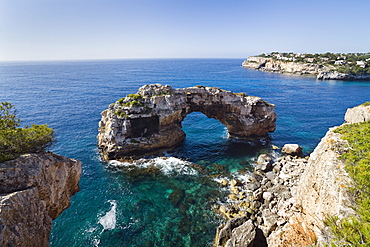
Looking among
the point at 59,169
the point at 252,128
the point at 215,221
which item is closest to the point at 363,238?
the point at 215,221

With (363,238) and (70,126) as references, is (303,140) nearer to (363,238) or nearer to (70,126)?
(363,238)

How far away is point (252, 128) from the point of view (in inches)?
1860

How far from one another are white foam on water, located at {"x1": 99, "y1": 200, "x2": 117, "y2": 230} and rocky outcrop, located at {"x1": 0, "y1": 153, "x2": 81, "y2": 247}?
6.89m

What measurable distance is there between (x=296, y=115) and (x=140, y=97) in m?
53.6

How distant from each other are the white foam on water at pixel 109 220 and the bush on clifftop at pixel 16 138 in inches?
491

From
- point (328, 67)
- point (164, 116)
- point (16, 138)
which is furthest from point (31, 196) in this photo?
point (328, 67)

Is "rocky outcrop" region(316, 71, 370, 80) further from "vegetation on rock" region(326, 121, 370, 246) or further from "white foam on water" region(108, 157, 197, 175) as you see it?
"white foam on water" region(108, 157, 197, 175)

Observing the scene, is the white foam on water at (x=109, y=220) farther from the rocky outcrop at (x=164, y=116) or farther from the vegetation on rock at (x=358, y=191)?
the vegetation on rock at (x=358, y=191)

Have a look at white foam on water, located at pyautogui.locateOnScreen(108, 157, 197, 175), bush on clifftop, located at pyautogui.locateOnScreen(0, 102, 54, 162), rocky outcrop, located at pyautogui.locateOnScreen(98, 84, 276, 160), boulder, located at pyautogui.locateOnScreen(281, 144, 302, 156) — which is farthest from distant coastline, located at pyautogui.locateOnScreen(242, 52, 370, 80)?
bush on clifftop, located at pyautogui.locateOnScreen(0, 102, 54, 162)

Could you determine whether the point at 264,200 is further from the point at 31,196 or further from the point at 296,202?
the point at 31,196

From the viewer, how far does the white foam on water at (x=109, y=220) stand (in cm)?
2430

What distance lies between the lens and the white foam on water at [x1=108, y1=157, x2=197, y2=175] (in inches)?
1406

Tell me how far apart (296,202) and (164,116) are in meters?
27.9

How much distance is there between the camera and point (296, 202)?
73.2 ft
